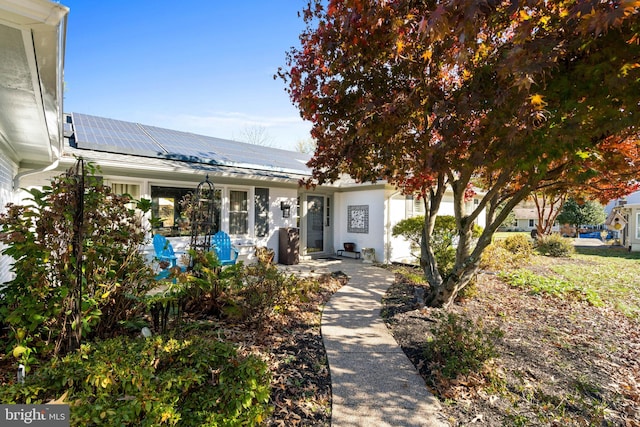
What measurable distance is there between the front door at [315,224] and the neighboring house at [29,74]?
7799 mm

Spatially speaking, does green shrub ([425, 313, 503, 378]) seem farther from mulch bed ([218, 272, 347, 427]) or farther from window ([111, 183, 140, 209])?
window ([111, 183, 140, 209])

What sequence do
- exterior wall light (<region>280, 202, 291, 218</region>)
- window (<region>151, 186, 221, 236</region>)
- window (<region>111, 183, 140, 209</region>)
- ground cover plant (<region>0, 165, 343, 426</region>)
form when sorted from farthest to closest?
1. exterior wall light (<region>280, 202, 291, 218</region>)
2. window (<region>151, 186, 221, 236</region>)
3. window (<region>111, 183, 140, 209</region>)
4. ground cover plant (<region>0, 165, 343, 426</region>)

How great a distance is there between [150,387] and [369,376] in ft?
6.91

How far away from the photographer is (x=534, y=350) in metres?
4.15

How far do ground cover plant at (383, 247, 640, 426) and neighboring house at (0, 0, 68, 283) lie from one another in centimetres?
391

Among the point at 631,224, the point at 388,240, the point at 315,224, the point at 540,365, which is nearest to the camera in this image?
the point at 540,365

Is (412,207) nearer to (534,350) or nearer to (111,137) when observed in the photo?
(534,350)

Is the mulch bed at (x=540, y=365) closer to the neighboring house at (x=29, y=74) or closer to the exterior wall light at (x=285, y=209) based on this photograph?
the neighboring house at (x=29, y=74)

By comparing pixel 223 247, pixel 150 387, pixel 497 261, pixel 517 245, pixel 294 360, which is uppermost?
pixel 223 247

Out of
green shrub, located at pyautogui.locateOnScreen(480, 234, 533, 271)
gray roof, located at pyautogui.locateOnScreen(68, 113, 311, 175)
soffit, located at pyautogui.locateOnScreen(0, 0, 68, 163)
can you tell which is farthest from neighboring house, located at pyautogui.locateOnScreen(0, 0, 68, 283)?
green shrub, located at pyautogui.locateOnScreen(480, 234, 533, 271)

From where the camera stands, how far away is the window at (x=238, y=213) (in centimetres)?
923

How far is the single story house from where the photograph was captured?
206cm

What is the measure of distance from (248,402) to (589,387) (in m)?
3.56

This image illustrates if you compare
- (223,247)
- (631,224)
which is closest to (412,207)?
(223,247)
